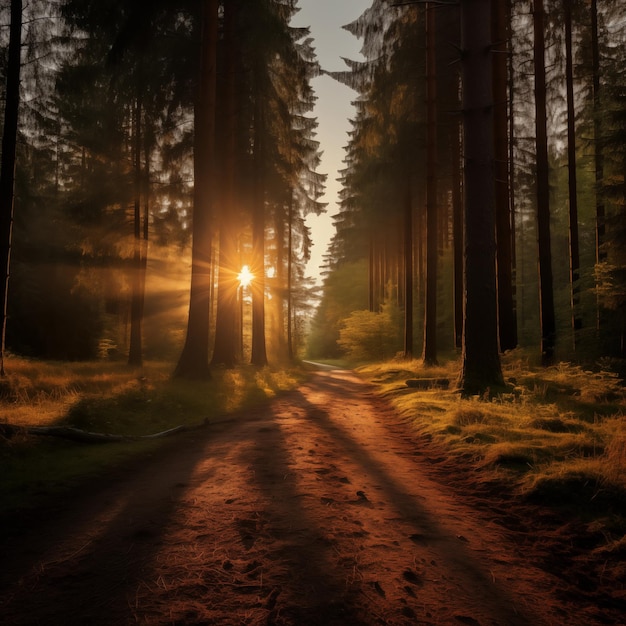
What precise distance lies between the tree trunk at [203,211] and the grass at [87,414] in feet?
2.60

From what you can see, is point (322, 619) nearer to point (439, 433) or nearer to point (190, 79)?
point (439, 433)

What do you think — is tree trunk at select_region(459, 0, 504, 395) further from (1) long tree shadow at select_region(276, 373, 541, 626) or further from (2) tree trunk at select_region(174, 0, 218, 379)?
(2) tree trunk at select_region(174, 0, 218, 379)

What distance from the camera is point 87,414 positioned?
21.5ft

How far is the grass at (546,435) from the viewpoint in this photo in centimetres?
362

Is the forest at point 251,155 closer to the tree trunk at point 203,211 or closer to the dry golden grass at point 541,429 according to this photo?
the tree trunk at point 203,211

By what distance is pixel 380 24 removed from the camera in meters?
15.9

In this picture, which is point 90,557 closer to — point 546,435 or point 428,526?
point 428,526

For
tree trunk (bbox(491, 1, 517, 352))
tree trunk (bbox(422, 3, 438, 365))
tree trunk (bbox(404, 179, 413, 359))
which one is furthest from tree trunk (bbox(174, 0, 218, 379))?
tree trunk (bbox(404, 179, 413, 359))

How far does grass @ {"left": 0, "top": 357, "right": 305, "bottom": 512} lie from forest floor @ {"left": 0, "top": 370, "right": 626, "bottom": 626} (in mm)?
576

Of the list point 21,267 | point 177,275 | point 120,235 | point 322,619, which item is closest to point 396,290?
point 177,275

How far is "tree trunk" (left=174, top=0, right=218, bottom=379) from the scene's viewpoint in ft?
38.4

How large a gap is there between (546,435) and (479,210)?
523cm

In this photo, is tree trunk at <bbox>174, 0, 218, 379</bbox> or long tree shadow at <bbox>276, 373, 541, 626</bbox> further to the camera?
tree trunk at <bbox>174, 0, 218, 379</bbox>

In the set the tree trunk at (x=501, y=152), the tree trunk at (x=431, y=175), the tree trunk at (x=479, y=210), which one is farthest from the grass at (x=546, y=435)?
the tree trunk at (x=431, y=175)
